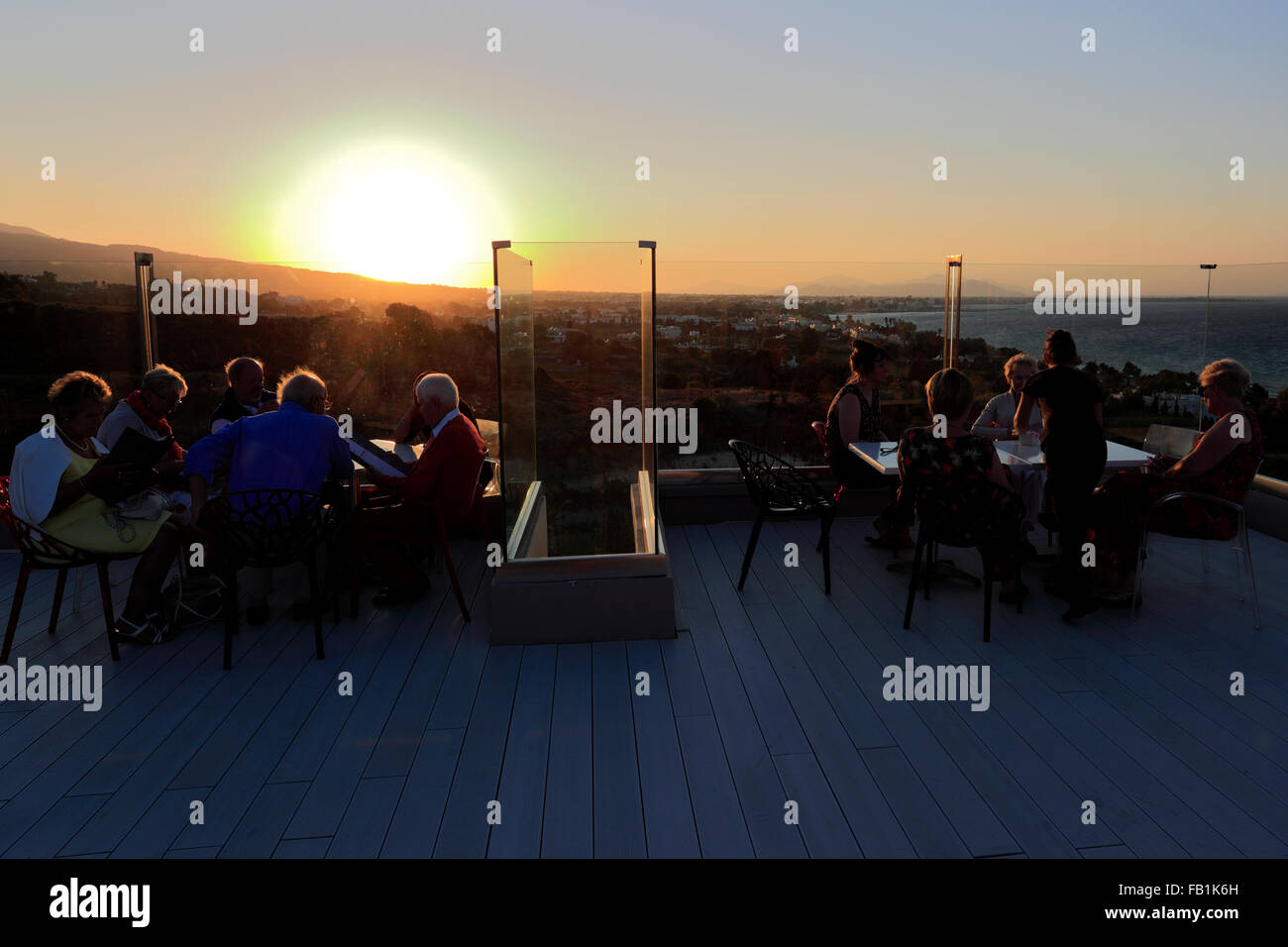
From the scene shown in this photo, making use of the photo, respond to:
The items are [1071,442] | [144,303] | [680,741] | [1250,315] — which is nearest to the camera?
Result: [680,741]

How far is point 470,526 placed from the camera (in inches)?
237

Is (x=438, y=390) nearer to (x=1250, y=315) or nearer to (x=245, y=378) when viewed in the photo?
(x=245, y=378)

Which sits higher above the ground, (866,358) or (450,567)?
(866,358)

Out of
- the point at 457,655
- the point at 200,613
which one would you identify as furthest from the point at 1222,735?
the point at 200,613

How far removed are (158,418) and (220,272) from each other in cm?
267

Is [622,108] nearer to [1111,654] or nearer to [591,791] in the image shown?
[1111,654]

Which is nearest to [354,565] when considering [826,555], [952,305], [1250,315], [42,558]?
[42,558]

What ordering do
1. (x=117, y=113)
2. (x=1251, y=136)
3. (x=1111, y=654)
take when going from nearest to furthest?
(x=1111, y=654), (x=117, y=113), (x=1251, y=136)

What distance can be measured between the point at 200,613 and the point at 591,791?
8.87ft

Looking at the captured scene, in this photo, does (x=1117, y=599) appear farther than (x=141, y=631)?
Yes

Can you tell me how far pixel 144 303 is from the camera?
6508mm

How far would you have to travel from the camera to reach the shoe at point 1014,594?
14.8 ft

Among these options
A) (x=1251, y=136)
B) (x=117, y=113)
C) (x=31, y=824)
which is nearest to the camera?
(x=31, y=824)
